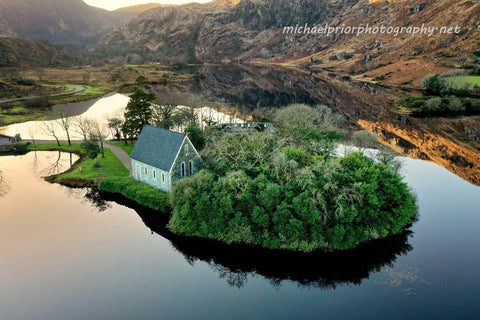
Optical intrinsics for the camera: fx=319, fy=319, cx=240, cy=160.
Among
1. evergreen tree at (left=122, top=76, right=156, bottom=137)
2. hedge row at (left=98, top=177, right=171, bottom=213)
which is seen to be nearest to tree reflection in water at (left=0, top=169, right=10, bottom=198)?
hedge row at (left=98, top=177, right=171, bottom=213)

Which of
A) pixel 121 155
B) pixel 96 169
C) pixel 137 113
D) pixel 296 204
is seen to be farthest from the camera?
pixel 137 113

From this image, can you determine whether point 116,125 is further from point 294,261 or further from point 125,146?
point 294,261

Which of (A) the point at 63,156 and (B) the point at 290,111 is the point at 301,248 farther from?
(A) the point at 63,156

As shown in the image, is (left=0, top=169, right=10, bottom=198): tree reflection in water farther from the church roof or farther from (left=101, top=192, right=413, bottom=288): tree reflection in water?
(left=101, top=192, right=413, bottom=288): tree reflection in water

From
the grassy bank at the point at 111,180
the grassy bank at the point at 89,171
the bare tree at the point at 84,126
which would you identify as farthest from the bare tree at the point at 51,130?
the grassy bank at the point at 111,180

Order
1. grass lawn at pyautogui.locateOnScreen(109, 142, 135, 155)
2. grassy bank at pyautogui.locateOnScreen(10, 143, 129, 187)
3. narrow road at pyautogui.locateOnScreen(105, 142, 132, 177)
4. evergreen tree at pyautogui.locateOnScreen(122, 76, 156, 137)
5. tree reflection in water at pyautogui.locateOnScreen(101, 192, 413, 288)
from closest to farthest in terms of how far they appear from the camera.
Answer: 1. tree reflection in water at pyautogui.locateOnScreen(101, 192, 413, 288)
2. grassy bank at pyautogui.locateOnScreen(10, 143, 129, 187)
3. narrow road at pyautogui.locateOnScreen(105, 142, 132, 177)
4. evergreen tree at pyautogui.locateOnScreen(122, 76, 156, 137)
5. grass lawn at pyautogui.locateOnScreen(109, 142, 135, 155)

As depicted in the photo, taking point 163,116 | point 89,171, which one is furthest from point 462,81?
point 89,171
